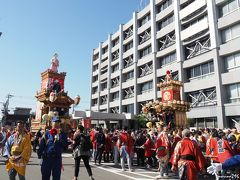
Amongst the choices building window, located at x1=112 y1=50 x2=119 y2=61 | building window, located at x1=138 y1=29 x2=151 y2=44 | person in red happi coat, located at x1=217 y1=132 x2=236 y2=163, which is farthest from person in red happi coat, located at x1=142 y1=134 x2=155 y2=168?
building window, located at x1=112 y1=50 x2=119 y2=61

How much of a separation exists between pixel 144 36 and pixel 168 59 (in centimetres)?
880

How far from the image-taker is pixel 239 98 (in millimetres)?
25828

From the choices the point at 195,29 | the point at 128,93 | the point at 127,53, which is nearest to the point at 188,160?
the point at 195,29

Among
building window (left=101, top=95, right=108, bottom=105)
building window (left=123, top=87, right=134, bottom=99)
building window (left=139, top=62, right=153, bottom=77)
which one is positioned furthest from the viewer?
building window (left=101, top=95, right=108, bottom=105)

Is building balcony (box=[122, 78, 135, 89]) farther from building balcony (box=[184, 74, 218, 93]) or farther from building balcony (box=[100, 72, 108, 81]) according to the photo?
building balcony (box=[184, 74, 218, 93])

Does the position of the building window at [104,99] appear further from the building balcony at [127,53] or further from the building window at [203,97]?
the building window at [203,97]

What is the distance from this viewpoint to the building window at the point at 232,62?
26.4 metres

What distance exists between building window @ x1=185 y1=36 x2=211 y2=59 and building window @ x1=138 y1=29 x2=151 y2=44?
10.2 metres

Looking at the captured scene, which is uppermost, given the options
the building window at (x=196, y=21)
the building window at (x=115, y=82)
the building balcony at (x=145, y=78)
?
the building window at (x=196, y=21)

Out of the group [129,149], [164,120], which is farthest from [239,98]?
[129,149]

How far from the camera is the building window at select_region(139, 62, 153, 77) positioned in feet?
134

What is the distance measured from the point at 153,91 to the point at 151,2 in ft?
49.2

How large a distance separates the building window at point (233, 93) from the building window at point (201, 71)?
308cm

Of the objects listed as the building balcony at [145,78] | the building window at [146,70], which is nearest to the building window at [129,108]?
the building balcony at [145,78]
